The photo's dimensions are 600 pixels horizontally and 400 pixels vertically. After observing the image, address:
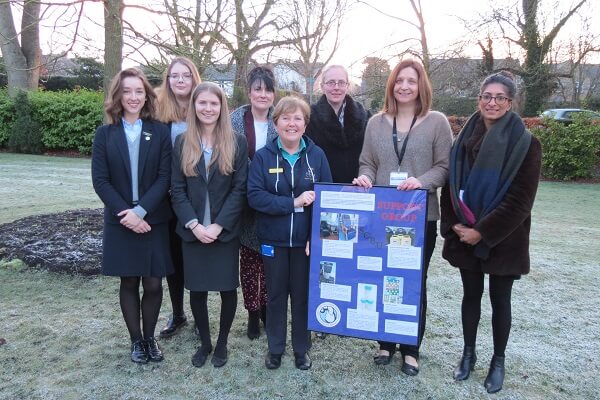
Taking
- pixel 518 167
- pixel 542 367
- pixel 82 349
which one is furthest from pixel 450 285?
pixel 82 349

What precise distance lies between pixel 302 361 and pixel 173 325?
1.21 metres

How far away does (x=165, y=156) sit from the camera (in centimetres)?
336


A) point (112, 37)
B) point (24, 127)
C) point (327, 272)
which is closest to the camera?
point (327, 272)

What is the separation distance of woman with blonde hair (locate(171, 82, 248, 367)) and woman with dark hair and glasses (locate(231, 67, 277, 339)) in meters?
0.31

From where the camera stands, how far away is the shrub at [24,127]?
1841 cm

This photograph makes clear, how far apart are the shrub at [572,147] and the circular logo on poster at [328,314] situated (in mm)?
14005

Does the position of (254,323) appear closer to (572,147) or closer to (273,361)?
(273,361)

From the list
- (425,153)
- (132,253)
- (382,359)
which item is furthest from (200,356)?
(425,153)

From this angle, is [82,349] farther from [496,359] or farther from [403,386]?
[496,359]

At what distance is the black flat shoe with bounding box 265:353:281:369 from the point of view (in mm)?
3359

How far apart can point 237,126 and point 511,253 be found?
85.9 inches

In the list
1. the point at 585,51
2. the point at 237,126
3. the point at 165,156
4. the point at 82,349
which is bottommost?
the point at 82,349

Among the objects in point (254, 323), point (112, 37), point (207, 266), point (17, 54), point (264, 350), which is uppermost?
point (17, 54)

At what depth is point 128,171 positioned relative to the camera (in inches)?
128
